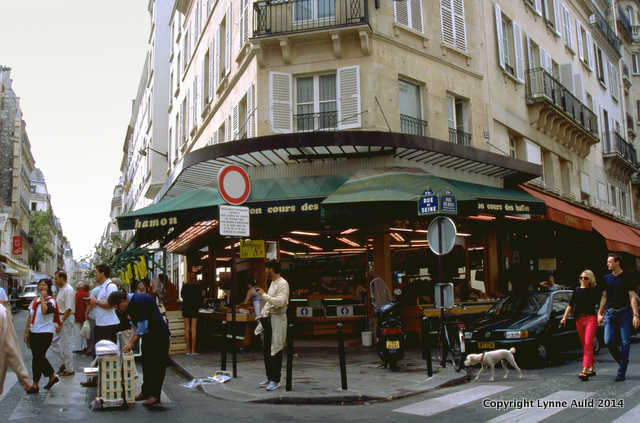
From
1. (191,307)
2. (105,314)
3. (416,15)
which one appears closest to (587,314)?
(105,314)

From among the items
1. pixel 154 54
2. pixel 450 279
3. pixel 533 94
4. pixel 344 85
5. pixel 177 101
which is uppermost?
pixel 154 54

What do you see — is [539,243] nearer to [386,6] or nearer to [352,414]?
[386,6]

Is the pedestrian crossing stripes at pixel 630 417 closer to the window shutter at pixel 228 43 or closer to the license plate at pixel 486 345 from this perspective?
the license plate at pixel 486 345

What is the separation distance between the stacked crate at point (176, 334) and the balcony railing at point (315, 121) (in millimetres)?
5796

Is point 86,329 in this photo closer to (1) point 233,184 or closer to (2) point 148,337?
(1) point 233,184

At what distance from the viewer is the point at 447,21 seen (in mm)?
17016

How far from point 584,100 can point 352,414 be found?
23769mm

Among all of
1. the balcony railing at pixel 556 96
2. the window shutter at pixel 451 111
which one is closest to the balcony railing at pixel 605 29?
the balcony railing at pixel 556 96

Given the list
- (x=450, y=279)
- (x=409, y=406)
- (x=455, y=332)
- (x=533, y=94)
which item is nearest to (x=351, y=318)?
(x=450, y=279)

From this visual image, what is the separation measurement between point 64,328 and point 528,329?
8163 mm

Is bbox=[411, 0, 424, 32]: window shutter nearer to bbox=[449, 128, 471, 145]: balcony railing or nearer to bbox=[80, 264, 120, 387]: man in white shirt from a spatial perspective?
bbox=[449, 128, 471, 145]: balcony railing

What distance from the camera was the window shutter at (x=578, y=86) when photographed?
24500mm

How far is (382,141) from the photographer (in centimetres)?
1343

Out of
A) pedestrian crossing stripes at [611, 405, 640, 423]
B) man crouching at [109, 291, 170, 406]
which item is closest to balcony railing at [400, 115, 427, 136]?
man crouching at [109, 291, 170, 406]
